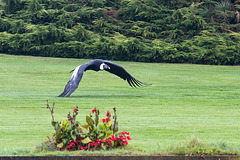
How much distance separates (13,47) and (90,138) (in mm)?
26948

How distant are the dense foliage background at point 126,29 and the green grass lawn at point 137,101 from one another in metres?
1.12

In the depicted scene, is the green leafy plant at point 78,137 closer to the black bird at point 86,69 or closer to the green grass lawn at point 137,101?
the green grass lawn at point 137,101

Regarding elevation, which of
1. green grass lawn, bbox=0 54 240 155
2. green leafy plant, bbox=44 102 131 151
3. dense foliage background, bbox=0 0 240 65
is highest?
dense foliage background, bbox=0 0 240 65

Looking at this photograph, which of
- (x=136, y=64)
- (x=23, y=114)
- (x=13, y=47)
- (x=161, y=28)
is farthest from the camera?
(x=161, y=28)

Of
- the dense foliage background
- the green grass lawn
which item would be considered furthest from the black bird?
the dense foliage background

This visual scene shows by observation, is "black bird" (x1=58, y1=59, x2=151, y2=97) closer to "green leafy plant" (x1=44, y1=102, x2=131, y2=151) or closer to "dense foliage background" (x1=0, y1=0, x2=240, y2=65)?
"green leafy plant" (x1=44, y1=102, x2=131, y2=151)

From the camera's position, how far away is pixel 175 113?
46.1 feet

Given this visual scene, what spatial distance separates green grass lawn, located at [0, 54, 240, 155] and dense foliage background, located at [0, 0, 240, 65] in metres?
1.12

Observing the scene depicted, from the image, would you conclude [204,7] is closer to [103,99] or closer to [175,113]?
[103,99]

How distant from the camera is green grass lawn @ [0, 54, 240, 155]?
9562mm

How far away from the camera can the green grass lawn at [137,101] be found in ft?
31.4

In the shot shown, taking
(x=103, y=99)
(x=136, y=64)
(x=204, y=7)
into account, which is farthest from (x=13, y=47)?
(x=103, y=99)

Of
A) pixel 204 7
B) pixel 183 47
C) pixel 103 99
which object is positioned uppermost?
pixel 204 7

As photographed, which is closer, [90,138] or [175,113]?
A: [90,138]
